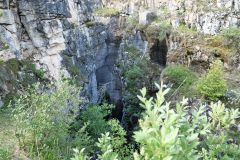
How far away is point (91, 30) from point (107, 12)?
3754mm

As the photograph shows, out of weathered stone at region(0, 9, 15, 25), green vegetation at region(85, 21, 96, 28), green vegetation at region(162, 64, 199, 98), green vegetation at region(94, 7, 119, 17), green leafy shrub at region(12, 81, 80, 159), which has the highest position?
weathered stone at region(0, 9, 15, 25)

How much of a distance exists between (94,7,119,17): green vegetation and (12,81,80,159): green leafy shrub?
1616cm

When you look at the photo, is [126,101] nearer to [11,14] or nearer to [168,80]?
[168,80]

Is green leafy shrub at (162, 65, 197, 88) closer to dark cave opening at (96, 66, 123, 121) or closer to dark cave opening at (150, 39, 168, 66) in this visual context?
dark cave opening at (150, 39, 168, 66)

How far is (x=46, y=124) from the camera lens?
11242mm

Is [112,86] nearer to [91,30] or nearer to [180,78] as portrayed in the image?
[91,30]

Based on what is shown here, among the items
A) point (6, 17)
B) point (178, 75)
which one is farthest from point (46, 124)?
point (178, 75)

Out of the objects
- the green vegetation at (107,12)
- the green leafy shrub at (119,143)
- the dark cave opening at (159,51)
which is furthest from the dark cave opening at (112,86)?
the green leafy shrub at (119,143)

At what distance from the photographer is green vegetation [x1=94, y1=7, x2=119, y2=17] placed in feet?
91.8

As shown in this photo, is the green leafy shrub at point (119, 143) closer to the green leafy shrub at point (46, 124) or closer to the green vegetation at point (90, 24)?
the green leafy shrub at point (46, 124)

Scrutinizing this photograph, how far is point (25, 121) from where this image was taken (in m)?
11.3

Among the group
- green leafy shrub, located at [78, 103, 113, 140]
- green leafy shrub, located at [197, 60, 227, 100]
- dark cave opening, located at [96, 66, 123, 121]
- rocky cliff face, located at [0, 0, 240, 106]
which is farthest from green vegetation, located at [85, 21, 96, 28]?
green leafy shrub, located at [197, 60, 227, 100]

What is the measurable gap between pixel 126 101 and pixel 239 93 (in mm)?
8196

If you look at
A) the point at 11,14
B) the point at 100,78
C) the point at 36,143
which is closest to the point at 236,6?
the point at 100,78
